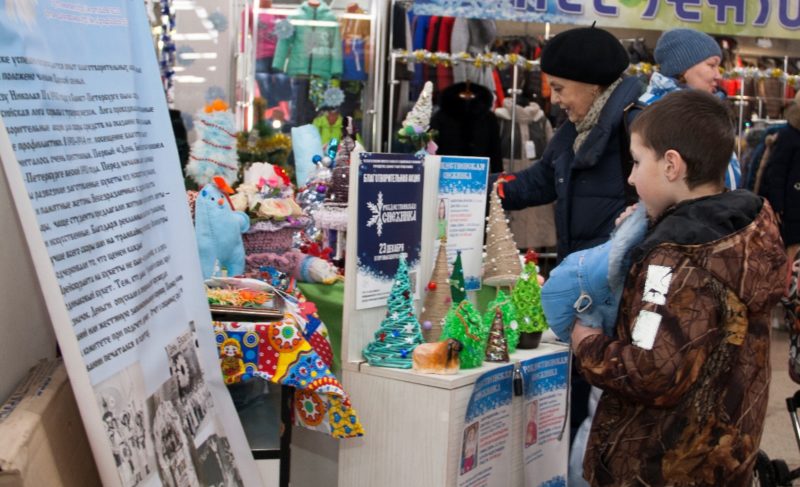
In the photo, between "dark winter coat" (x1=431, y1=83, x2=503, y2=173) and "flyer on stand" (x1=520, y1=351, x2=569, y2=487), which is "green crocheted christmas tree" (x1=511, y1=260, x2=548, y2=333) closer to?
"flyer on stand" (x1=520, y1=351, x2=569, y2=487)

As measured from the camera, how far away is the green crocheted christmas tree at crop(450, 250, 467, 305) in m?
2.82

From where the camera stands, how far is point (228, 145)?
3320 millimetres

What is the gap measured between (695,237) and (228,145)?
1.89 metres

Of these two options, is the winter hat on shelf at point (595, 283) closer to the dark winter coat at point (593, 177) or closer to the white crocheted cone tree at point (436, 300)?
the white crocheted cone tree at point (436, 300)

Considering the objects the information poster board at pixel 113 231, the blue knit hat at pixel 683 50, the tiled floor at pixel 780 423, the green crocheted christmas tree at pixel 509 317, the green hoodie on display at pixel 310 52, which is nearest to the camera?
the information poster board at pixel 113 231

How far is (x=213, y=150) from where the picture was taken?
10.7 feet

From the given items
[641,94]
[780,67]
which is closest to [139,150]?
[641,94]

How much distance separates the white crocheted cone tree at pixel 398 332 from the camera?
2.65 meters

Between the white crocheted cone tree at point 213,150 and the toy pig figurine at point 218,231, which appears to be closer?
the toy pig figurine at point 218,231

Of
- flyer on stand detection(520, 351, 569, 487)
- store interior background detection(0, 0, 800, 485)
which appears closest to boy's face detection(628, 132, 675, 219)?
flyer on stand detection(520, 351, 569, 487)

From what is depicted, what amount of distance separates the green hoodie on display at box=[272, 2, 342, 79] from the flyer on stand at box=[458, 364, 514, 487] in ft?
15.0

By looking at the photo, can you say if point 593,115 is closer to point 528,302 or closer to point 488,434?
point 528,302

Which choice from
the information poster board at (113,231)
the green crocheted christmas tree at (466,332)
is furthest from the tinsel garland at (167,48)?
the information poster board at (113,231)

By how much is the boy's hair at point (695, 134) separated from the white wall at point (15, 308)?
4.16 ft
